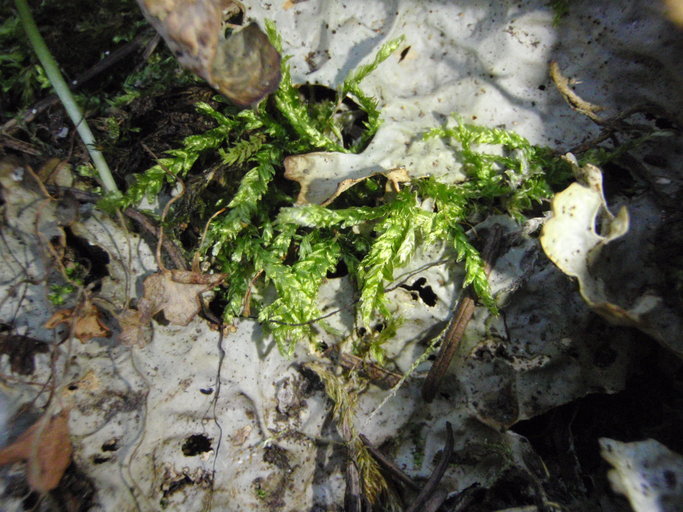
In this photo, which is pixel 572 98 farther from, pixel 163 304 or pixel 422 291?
pixel 163 304

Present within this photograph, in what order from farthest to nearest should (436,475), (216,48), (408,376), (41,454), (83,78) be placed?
(83,78), (408,376), (436,475), (41,454), (216,48)

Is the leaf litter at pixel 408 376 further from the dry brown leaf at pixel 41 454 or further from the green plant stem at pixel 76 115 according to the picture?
the green plant stem at pixel 76 115

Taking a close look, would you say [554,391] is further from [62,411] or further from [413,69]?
[62,411]

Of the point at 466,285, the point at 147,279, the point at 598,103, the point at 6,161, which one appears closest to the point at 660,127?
the point at 598,103

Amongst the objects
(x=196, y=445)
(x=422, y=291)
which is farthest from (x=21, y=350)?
(x=422, y=291)

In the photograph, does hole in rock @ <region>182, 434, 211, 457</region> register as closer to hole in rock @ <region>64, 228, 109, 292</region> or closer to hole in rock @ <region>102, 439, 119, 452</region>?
hole in rock @ <region>102, 439, 119, 452</region>

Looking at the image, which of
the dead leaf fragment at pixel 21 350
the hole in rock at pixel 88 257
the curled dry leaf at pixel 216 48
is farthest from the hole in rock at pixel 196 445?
the curled dry leaf at pixel 216 48
